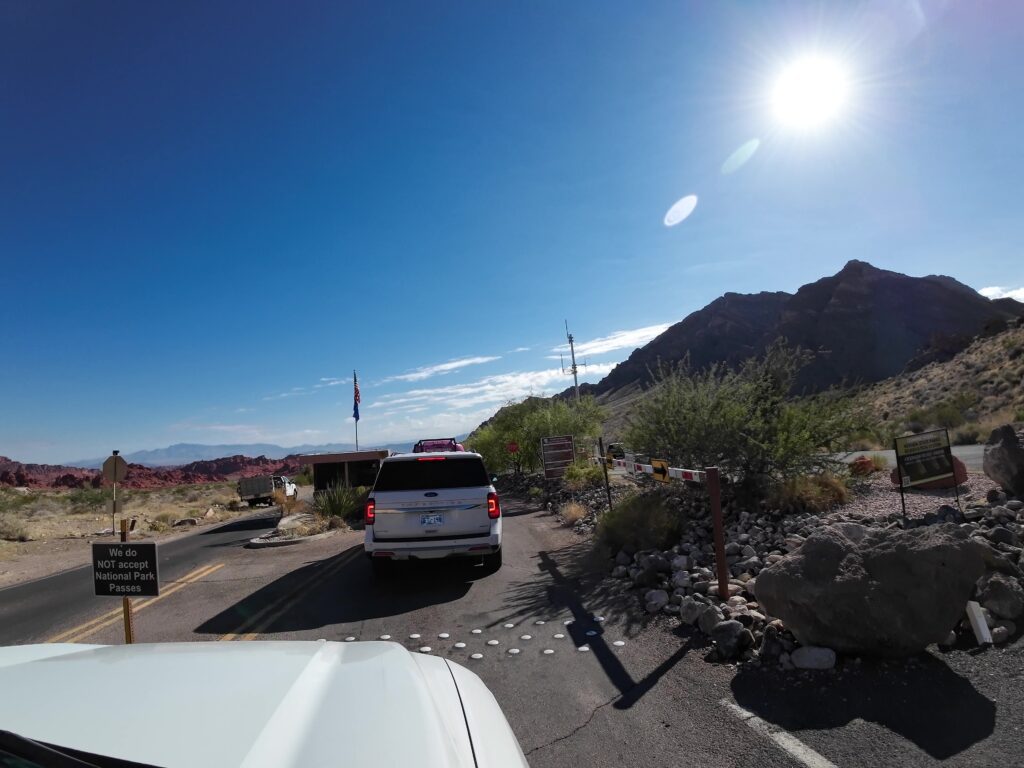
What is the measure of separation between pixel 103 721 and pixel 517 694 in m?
3.43

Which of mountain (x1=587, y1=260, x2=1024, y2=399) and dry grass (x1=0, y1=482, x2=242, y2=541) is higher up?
mountain (x1=587, y1=260, x2=1024, y2=399)

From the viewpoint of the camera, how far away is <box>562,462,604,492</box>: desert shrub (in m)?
17.8

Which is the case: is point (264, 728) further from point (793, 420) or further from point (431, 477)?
point (793, 420)

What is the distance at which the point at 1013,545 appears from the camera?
5.75 m

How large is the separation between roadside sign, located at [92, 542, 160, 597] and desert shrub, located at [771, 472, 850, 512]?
8370 mm

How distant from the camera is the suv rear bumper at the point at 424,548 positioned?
788 cm

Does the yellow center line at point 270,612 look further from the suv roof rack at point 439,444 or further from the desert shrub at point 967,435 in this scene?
the desert shrub at point 967,435

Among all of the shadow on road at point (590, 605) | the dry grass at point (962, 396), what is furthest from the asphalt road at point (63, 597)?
the dry grass at point (962, 396)

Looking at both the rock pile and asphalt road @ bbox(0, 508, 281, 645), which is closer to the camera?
the rock pile

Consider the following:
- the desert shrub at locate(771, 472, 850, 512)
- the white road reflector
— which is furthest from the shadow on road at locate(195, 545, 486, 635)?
the white road reflector

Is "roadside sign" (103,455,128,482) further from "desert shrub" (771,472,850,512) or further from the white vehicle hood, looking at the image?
"desert shrub" (771,472,850,512)

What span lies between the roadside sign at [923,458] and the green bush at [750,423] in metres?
1.90

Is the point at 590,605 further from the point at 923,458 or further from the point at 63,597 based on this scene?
the point at 63,597

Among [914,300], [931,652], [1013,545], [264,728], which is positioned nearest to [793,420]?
[1013,545]
